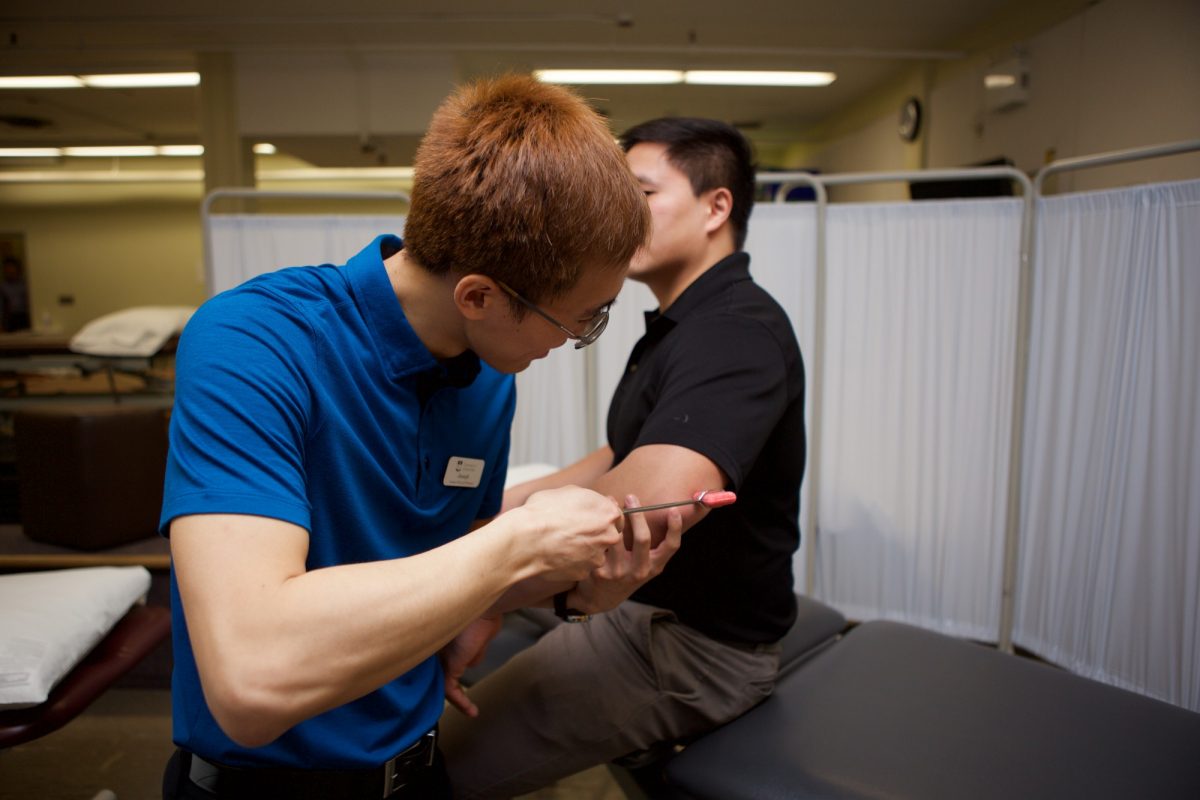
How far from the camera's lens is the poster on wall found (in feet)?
32.0

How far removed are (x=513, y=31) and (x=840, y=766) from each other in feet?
20.3

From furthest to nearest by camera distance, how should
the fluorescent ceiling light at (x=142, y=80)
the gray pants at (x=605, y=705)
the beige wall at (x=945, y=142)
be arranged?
the fluorescent ceiling light at (x=142, y=80) → the beige wall at (x=945, y=142) → the gray pants at (x=605, y=705)

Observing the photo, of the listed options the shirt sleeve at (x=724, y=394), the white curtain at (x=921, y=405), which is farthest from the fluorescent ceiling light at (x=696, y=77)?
the shirt sleeve at (x=724, y=394)

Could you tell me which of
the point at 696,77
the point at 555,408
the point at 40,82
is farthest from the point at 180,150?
the point at 555,408

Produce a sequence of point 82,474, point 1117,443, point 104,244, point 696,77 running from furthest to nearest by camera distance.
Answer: point 104,244
point 696,77
point 82,474
point 1117,443

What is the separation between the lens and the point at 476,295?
84 cm

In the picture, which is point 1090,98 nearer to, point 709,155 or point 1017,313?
point 1017,313

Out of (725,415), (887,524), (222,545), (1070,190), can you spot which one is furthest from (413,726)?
(1070,190)

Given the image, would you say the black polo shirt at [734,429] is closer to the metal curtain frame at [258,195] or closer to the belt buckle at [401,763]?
the belt buckle at [401,763]

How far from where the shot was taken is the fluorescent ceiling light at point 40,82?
682cm

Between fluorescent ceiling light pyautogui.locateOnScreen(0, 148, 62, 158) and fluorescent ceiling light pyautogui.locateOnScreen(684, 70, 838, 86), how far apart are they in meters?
8.39

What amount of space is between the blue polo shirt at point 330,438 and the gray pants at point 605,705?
20cm

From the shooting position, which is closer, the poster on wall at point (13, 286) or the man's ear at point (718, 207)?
the man's ear at point (718, 207)

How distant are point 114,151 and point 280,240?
945 cm
